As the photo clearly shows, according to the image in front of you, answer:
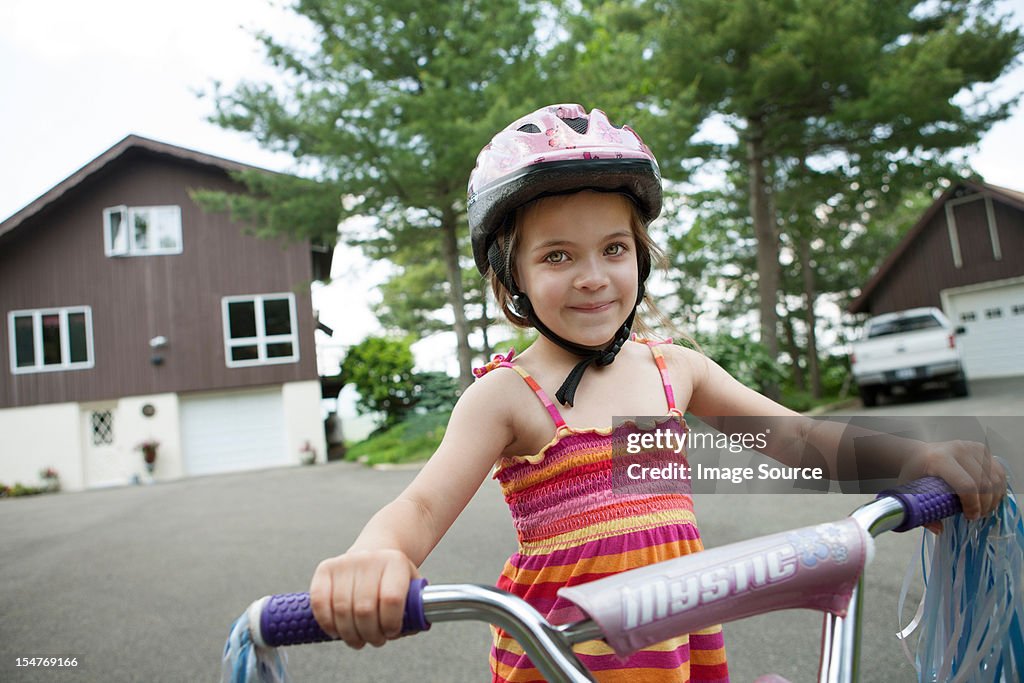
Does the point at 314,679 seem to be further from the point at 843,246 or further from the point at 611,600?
the point at 843,246

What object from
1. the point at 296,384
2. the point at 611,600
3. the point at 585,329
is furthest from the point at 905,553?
the point at 296,384

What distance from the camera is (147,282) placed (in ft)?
67.9

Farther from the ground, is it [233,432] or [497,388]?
[497,388]

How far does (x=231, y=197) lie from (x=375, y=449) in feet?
21.8

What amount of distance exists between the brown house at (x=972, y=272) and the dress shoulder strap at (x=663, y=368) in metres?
20.8

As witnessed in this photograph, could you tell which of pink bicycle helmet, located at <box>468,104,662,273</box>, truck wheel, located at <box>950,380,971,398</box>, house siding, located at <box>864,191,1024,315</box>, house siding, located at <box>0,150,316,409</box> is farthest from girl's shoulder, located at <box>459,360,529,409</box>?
house siding, located at <box>864,191,1024,315</box>

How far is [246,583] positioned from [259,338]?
55.3 feet

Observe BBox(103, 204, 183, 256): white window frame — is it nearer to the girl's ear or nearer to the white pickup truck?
the white pickup truck

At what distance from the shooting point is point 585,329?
146 centimetres

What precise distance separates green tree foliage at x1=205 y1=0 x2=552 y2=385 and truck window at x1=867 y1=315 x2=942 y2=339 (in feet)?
28.1

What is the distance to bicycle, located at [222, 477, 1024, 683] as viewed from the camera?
0.76m

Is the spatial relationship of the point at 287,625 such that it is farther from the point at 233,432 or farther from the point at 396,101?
the point at 233,432

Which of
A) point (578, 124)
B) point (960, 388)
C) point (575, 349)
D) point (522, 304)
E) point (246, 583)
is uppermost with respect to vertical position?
point (578, 124)

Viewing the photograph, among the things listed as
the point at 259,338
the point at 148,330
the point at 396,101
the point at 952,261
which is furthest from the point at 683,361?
the point at 952,261
